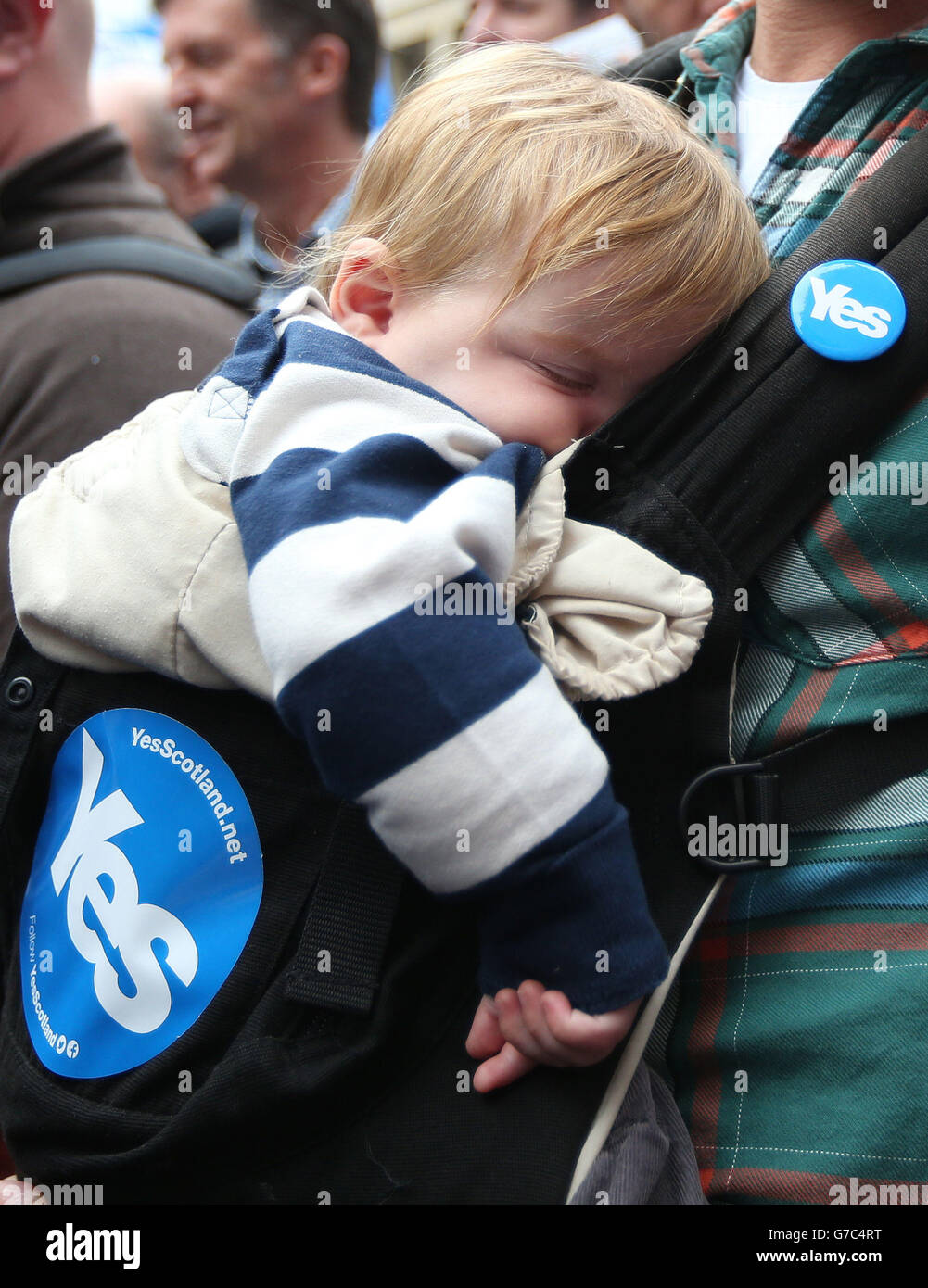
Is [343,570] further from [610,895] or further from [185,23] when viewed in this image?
[185,23]

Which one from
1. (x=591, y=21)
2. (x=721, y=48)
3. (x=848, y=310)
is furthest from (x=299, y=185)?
(x=848, y=310)

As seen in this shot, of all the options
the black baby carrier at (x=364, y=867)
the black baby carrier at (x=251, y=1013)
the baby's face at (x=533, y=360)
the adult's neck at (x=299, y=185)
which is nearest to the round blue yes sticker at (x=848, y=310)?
the black baby carrier at (x=364, y=867)

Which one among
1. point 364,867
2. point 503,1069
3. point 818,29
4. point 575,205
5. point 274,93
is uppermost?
point 818,29

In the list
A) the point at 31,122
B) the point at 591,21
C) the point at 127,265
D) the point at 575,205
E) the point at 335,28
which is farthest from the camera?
the point at 591,21

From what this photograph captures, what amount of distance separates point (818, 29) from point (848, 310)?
0.53 m

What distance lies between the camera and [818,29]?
4.89 feet

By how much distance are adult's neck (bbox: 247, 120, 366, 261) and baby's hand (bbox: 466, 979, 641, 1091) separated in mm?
2714

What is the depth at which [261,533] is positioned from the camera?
107 cm

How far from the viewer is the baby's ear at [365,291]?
1380mm

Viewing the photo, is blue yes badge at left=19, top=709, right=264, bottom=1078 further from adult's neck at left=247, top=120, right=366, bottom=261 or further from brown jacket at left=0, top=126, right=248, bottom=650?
adult's neck at left=247, top=120, right=366, bottom=261

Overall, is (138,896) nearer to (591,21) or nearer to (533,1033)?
(533,1033)

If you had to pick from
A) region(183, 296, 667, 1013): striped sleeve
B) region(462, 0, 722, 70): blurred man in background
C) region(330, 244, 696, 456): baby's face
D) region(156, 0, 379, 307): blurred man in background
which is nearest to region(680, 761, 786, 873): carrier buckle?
region(183, 296, 667, 1013): striped sleeve

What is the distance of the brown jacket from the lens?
188 cm

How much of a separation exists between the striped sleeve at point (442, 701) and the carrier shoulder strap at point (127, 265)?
1172mm
